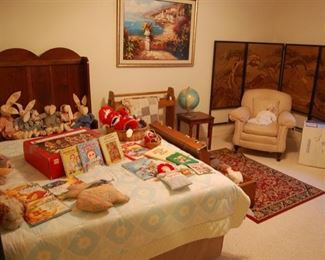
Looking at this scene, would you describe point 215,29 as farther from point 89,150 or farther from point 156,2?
point 89,150

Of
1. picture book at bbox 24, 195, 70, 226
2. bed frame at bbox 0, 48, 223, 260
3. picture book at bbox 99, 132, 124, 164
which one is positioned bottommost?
picture book at bbox 24, 195, 70, 226

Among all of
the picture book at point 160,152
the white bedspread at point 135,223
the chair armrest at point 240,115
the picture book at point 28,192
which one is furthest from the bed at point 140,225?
the chair armrest at point 240,115

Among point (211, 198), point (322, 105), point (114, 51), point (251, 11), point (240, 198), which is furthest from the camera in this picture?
point (251, 11)

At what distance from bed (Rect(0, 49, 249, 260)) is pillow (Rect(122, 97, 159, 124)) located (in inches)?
65.8

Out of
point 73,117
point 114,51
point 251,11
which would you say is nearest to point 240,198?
point 73,117

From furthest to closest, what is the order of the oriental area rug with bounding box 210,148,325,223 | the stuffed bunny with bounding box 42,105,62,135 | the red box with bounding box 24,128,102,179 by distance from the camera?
1. the stuffed bunny with bounding box 42,105,62,135
2. the oriental area rug with bounding box 210,148,325,223
3. the red box with bounding box 24,128,102,179

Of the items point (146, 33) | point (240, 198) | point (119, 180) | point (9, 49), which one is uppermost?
point (146, 33)

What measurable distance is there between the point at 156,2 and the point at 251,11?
5.36ft

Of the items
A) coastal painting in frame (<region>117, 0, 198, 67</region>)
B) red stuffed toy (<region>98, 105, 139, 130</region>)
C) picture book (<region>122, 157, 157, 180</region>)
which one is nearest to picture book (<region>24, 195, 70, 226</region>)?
picture book (<region>122, 157, 157, 180</region>)

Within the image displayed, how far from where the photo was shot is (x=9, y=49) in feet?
9.64

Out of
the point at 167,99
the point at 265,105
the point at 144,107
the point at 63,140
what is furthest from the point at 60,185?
the point at 265,105

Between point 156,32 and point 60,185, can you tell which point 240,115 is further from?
point 60,185

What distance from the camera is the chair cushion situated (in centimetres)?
387

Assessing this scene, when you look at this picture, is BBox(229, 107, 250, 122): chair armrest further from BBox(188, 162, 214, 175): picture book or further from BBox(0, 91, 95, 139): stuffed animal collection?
BBox(188, 162, 214, 175): picture book
